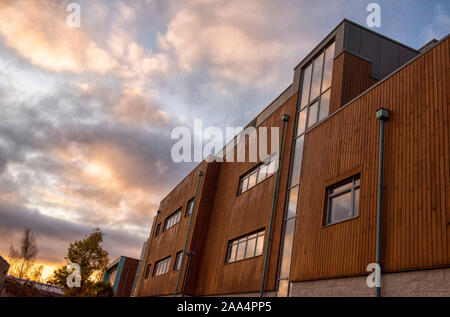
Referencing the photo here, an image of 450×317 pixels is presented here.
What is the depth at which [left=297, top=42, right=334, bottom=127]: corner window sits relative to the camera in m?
17.2

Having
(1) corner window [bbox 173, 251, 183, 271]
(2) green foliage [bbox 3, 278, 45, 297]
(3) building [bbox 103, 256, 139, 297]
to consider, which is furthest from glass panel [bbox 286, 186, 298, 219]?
(2) green foliage [bbox 3, 278, 45, 297]

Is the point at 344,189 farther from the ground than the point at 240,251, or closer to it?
farther from the ground

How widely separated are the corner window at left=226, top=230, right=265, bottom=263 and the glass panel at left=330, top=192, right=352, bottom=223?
5661 millimetres

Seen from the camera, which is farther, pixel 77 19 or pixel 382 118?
pixel 77 19

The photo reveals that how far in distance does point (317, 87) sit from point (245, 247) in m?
9.53

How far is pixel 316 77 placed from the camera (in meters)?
18.7

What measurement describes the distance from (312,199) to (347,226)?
2.74 m

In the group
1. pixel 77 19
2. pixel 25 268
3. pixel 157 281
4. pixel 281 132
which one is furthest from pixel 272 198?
pixel 25 268

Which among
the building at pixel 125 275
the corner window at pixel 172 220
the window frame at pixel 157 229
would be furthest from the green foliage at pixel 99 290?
the building at pixel 125 275

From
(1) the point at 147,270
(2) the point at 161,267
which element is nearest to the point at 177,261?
(2) the point at 161,267

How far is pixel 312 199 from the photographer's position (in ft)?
48.9

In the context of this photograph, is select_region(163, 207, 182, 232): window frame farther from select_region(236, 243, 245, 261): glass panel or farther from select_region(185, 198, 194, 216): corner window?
select_region(236, 243, 245, 261): glass panel

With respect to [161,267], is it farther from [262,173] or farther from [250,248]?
[262,173]
